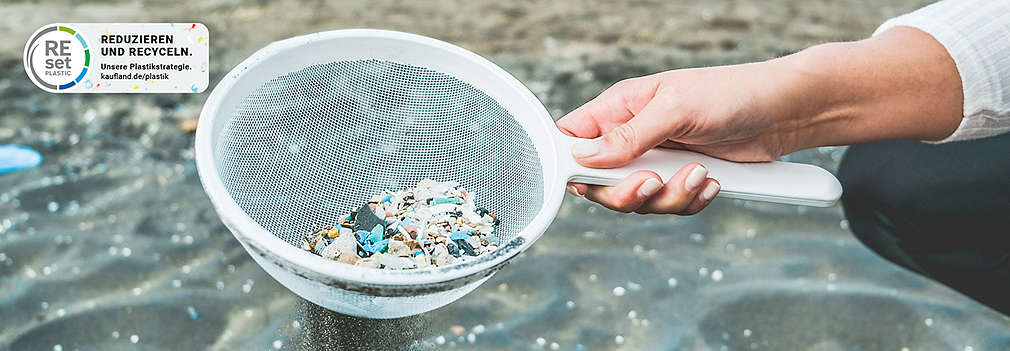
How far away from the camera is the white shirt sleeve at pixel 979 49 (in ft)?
4.54

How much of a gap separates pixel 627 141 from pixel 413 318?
0.69 metres

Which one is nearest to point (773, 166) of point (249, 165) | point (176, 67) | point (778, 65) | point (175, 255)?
point (778, 65)

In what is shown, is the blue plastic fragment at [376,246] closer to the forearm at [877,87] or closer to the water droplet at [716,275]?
the forearm at [877,87]

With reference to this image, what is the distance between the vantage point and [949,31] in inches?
55.9

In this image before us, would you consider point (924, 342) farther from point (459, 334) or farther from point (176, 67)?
point (176, 67)

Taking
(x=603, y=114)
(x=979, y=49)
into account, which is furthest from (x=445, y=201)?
(x=979, y=49)

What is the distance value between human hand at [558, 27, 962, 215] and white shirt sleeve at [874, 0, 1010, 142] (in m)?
0.02

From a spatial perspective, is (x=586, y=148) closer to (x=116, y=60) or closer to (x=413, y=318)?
(x=413, y=318)

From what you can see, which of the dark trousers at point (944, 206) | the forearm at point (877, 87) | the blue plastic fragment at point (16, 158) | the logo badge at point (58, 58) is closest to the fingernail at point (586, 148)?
the forearm at point (877, 87)

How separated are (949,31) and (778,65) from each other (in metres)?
0.29

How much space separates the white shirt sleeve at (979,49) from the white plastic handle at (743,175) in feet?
1.02

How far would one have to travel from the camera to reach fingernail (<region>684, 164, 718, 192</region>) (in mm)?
1312

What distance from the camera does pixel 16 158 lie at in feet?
7.18

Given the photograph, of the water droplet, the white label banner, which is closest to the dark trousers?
the water droplet
